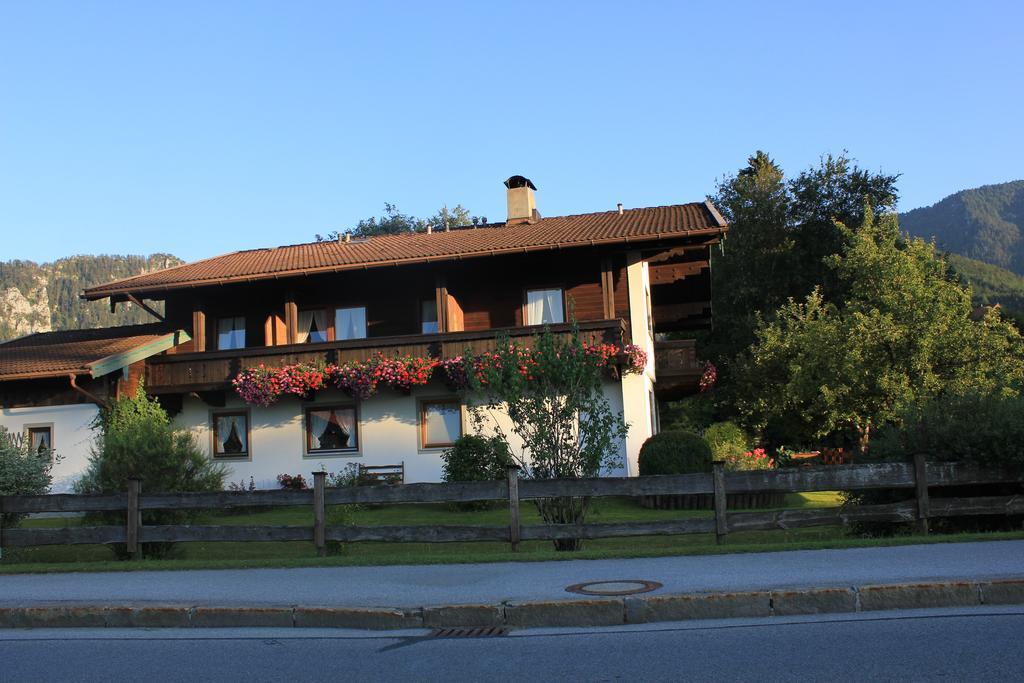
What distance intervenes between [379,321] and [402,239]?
15.3 feet

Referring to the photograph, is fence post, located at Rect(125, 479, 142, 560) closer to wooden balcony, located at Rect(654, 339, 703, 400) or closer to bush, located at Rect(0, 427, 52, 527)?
bush, located at Rect(0, 427, 52, 527)

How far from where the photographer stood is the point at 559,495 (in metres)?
12.4

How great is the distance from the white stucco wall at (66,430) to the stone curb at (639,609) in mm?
16930

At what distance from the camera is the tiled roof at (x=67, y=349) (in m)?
23.1

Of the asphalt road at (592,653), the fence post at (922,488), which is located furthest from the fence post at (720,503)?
the asphalt road at (592,653)

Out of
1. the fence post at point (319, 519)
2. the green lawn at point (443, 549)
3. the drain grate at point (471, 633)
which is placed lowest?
the drain grate at point (471, 633)

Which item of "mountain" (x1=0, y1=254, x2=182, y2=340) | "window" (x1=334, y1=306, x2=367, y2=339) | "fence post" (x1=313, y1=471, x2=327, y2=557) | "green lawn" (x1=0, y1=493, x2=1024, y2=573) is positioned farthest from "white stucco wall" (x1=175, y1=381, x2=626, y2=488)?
"mountain" (x1=0, y1=254, x2=182, y2=340)

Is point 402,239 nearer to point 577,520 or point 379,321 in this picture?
point 379,321

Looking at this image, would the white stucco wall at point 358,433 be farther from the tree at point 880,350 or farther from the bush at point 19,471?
the tree at point 880,350

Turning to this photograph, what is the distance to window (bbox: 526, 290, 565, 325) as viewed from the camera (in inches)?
978

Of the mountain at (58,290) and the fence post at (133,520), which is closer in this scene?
the fence post at (133,520)

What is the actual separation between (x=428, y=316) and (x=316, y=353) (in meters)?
3.45

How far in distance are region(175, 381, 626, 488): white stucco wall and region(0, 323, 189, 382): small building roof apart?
240cm

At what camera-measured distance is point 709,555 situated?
36.2 ft
